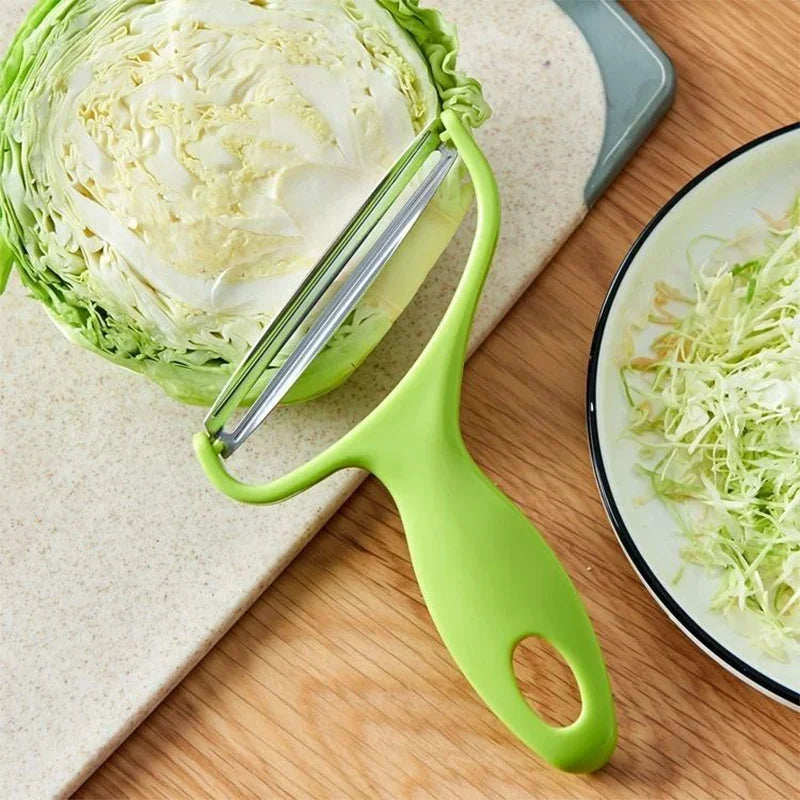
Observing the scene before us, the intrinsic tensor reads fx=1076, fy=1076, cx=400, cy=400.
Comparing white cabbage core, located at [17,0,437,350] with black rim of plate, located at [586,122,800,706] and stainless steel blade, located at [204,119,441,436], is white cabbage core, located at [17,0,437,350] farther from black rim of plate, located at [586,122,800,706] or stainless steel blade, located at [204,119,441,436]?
black rim of plate, located at [586,122,800,706]

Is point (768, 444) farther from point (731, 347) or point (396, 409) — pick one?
point (396, 409)

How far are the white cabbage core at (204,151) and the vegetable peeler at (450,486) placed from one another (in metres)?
0.04

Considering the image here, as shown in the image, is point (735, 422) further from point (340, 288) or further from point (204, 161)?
point (204, 161)

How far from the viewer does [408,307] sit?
1231 mm

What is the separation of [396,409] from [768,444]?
0.40 metres

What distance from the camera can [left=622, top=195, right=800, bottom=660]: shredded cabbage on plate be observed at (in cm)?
110

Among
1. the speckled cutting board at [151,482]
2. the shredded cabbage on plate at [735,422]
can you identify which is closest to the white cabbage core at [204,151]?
the speckled cutting board at [151,482]

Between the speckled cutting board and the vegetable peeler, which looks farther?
the speckled cutting board

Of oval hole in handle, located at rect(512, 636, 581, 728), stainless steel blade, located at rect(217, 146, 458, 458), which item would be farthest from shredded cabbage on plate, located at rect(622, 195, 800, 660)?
stainless steel blade, located at rect(217, 146, 458, 458)

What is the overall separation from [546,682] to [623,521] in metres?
0.20

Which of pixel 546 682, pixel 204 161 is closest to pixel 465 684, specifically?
pixel 546 682

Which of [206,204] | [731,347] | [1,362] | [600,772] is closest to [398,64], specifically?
[206,204]

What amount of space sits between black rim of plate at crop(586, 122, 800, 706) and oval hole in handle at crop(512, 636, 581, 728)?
0.48ft

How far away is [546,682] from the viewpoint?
114cm
